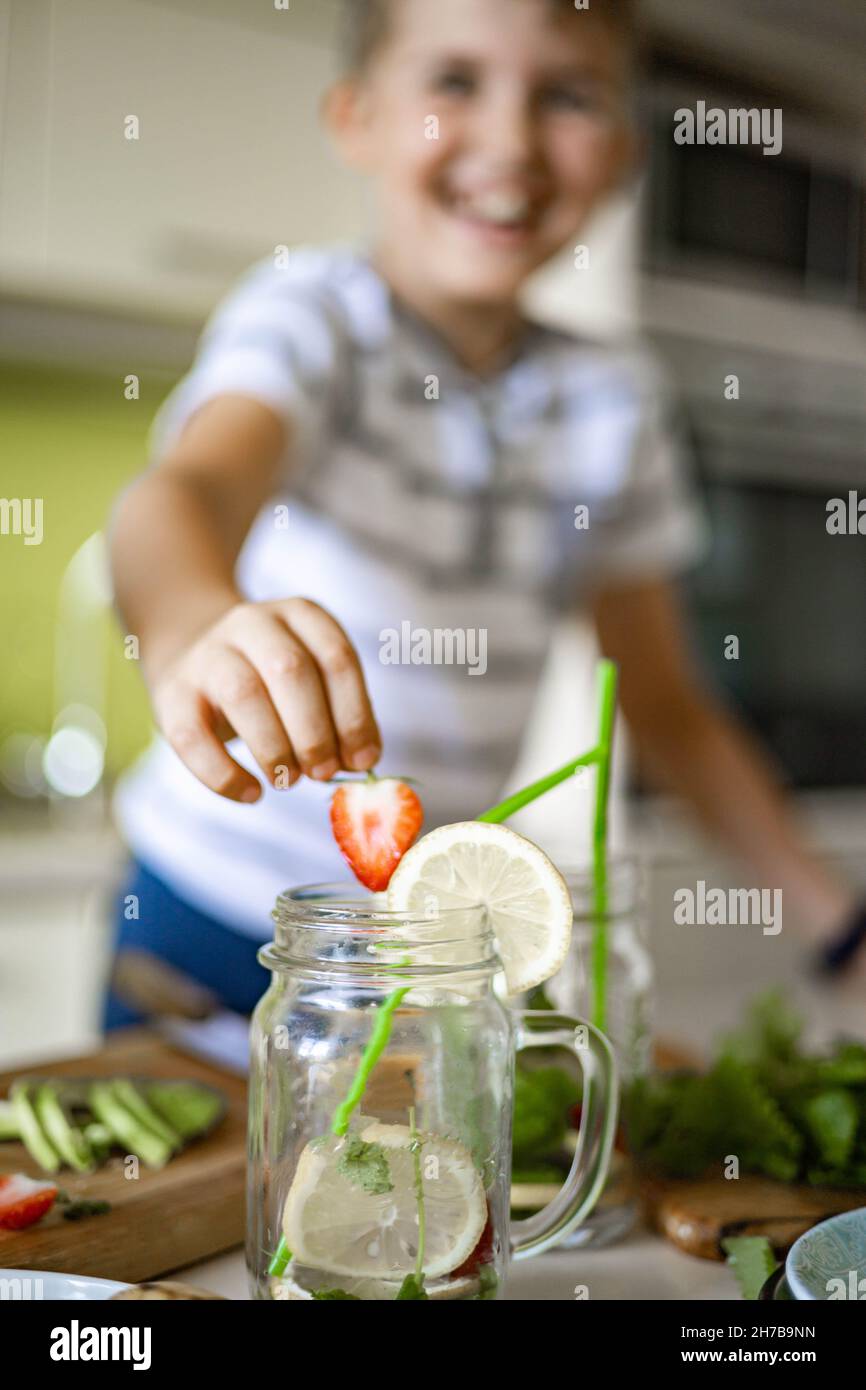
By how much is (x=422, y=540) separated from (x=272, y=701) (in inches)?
24.8

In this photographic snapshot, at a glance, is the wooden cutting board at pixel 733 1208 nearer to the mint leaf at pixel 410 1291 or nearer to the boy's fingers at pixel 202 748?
the mint leaf at pixel 410 1291

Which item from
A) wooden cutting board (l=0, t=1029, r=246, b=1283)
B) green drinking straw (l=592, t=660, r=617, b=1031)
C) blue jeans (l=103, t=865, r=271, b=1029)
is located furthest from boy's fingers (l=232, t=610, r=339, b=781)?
blue jeans (l=103, t=865, r=271, b=1029)

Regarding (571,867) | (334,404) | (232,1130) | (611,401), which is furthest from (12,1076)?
(611,401)

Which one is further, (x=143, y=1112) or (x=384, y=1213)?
(x=143, y=1112)

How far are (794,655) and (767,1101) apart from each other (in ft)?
4.89

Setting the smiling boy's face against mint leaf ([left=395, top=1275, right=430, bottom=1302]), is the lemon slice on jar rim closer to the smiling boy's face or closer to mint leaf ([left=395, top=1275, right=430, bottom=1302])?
mint leaf ([left=395, top=1275, right=430, bottom=1302])

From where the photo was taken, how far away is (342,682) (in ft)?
1.27

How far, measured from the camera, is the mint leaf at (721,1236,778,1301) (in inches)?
17.9

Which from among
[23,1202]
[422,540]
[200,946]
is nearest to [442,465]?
[422,540]

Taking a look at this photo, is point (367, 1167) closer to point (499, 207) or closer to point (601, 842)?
point (601, 842)

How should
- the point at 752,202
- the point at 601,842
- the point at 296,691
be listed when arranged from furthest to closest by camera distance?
1. the point at 752,202
2. the point at 601,842
3. the point at 296,691

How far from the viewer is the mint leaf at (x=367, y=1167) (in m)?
0.39

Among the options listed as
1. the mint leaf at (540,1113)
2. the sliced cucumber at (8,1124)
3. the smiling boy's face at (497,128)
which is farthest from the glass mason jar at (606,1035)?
the smiling boy's face at (497,128)
